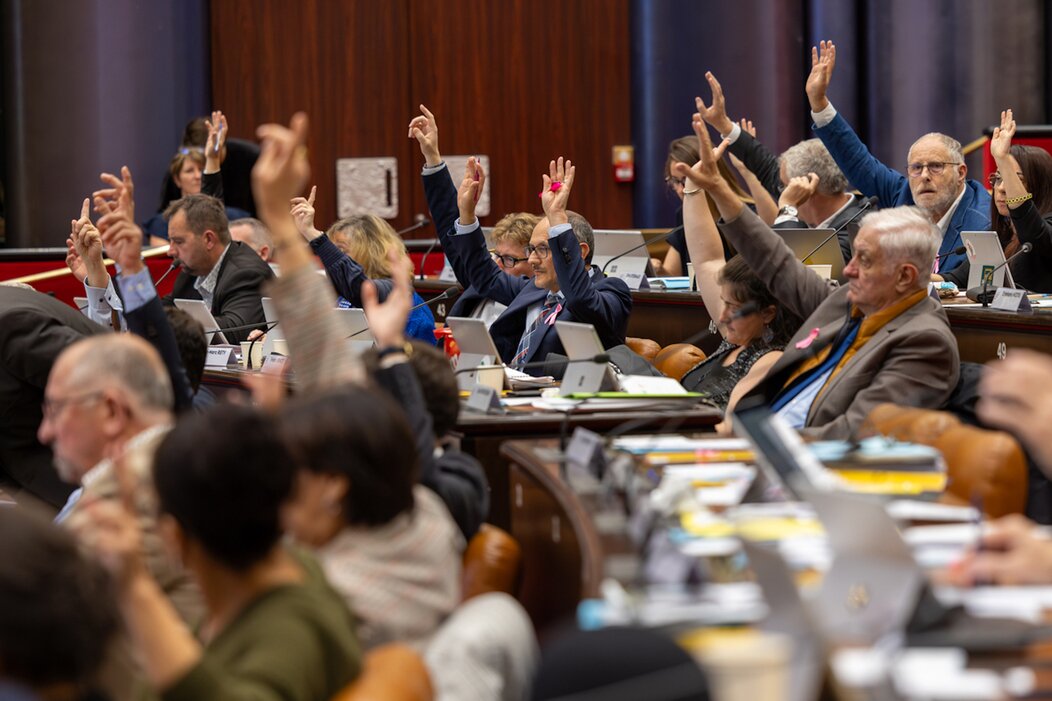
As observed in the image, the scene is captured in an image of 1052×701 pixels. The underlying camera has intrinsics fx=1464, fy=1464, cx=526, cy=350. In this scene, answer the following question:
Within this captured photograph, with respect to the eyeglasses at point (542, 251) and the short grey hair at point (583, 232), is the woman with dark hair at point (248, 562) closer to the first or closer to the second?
the eyeglasses at point (542, 251)

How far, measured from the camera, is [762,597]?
1.65 meters

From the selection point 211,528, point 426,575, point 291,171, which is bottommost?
point 426,575

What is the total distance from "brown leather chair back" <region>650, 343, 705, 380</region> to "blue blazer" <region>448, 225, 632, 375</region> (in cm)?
16

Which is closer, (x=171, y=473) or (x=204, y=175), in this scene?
(x=171, y=473)

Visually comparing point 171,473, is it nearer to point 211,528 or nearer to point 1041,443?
point 211,528

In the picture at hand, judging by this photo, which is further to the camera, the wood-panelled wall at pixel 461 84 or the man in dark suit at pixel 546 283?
the wood-panelled wall at pixel 461 84

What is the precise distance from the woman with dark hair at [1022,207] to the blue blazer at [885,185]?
3.3 inches

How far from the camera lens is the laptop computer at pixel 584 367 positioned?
3773 mm

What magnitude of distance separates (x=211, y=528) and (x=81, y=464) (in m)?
0.76

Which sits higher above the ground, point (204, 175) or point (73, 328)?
point (204, 175)

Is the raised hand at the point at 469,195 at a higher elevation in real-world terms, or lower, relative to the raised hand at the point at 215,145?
lower

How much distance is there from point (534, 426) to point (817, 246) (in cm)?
225

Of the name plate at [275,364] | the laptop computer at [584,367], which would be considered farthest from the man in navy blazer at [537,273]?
the name plate at [275,364]

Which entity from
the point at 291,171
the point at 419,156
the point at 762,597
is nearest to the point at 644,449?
the point at 291,171
